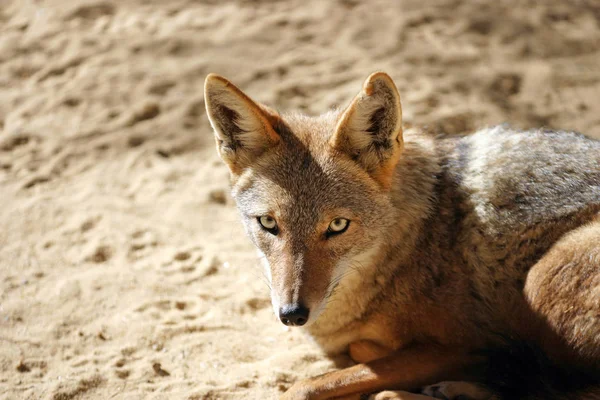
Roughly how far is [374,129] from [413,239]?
82cm

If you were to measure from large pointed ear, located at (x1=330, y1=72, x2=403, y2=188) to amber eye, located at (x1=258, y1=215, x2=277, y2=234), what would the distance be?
0.62 metres

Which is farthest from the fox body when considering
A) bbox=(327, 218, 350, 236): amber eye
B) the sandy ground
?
the sandy ground

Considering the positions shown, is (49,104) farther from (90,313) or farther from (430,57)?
(430,57)

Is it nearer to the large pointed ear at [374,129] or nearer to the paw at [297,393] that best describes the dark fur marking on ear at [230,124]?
the large pointed ear at [374,129]

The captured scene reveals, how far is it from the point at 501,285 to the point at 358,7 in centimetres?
562

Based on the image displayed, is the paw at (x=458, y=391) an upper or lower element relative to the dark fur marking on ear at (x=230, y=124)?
lower

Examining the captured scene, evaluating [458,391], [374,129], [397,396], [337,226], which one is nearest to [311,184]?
[337,226]

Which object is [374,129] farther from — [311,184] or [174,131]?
[174,131]

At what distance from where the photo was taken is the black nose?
346 centimetres

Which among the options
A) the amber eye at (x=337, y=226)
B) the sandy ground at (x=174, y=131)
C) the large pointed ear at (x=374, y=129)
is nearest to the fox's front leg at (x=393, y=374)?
the sandy ground at (x=174, y=131)

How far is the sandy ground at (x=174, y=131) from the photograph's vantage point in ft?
14.7

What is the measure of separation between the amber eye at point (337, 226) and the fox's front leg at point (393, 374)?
0.93 meters

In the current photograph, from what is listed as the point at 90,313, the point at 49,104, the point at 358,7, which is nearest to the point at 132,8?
the point at 49,104

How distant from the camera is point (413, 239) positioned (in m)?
4.07
